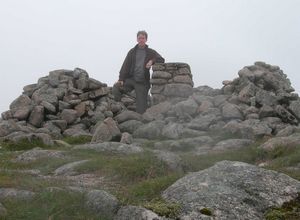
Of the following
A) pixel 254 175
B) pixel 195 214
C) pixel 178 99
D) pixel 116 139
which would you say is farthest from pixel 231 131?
pixel 195 214

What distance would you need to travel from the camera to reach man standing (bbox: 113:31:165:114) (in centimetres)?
2623

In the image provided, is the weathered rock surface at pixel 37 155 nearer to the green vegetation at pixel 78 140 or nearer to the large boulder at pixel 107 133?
the large boulder at pixel 107 133

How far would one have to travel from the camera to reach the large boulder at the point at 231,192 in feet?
31.9

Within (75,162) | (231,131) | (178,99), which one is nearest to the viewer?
(75,162)

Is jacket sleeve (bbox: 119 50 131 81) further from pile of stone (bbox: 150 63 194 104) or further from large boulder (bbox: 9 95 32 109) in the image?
large boulder (bbox: 9 95 32 109)

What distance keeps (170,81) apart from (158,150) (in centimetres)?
1017

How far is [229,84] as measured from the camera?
27.0 metres

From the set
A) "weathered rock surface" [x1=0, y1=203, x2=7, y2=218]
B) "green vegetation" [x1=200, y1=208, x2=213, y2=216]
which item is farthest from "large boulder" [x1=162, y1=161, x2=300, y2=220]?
"weathered rock surface" [x1=0, y1=203, x2=7, y2=218]

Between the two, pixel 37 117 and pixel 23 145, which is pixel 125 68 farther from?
pixel 23 145

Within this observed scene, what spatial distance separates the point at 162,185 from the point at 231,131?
9.18 m

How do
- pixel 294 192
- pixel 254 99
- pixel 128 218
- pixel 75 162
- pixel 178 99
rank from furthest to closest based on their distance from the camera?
pixel 178 99 → pixel 254 99 → pixel 75 162 → pixel 294 192 → pixel 128 218

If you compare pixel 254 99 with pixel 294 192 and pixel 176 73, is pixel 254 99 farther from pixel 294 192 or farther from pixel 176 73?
pixel 294 192

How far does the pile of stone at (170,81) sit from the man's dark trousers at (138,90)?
0.67 m

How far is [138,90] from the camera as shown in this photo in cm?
2631
